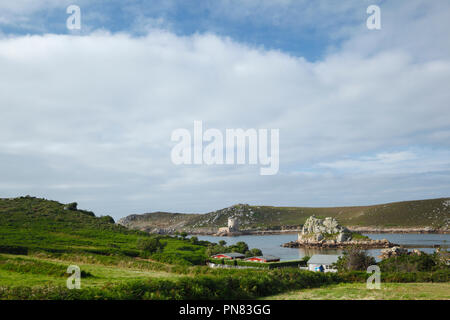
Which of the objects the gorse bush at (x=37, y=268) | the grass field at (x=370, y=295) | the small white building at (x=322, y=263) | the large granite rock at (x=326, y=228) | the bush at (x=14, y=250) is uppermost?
the grass field at (x=370, y=295)

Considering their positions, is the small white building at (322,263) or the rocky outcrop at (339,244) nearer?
the small white building at (322,263)

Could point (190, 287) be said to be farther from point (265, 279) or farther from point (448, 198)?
point (448, 198)

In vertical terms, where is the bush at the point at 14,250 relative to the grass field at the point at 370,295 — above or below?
below

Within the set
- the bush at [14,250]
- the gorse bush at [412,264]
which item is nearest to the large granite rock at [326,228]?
the gorse bush at [412,264]

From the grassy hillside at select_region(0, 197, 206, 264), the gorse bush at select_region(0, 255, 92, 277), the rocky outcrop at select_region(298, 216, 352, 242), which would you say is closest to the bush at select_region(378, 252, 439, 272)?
the grassy hillside at select_region(0, 197, 206, 264)

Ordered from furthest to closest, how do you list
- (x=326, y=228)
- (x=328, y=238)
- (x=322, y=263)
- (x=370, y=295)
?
(x=326, y=228) → (x=328, y=238) → (x=322, y=263) → (x=370, y=295)

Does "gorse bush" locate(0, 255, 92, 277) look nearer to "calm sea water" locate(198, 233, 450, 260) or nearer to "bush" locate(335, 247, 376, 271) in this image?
"bush" locate(335, 247, 376, 271)

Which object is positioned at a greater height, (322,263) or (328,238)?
(322,263)

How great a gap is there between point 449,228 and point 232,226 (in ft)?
356

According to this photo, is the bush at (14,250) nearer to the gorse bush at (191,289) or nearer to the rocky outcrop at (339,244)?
the gorse bush at (191,289)

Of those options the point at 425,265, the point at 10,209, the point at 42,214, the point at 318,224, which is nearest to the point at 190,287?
the point at 425,265

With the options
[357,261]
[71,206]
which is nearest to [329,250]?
[357,261]

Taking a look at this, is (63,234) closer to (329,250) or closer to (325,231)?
(329,250)

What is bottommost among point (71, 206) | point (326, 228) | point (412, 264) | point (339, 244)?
point (339, 244)
